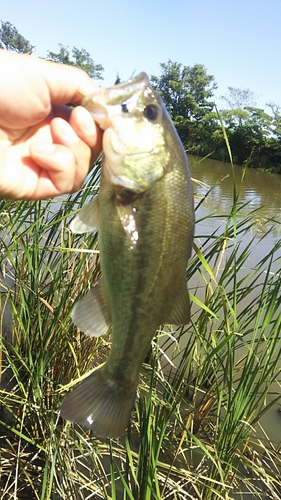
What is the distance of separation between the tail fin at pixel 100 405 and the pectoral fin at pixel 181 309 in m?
0.33

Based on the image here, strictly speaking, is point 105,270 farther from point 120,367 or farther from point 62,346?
point 62,346

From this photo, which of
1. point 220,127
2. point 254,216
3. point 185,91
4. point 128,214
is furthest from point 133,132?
point 185,91

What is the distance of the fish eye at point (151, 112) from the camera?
1543 millimetres

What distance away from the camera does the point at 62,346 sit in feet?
9.04

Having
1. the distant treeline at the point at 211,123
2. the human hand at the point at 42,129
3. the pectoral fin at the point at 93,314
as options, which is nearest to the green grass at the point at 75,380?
the human hand at the point at 42,129

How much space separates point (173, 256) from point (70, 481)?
1.66 m

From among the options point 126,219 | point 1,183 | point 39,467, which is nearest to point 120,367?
point 126,219

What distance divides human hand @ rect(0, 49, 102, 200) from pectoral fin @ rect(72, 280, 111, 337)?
51cm

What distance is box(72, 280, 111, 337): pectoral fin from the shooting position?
1544 mm

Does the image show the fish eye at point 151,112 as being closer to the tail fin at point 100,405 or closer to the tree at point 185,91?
the tail fin at point 100,405

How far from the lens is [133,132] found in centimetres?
153

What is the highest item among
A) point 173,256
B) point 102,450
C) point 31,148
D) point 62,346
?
point 31,148

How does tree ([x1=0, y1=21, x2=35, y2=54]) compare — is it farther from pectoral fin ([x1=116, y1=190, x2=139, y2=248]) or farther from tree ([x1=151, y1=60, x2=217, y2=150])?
pectoral fin ([x1=116, y1=190, x2=139, y2=248])

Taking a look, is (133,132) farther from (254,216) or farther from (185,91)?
(185,91)
